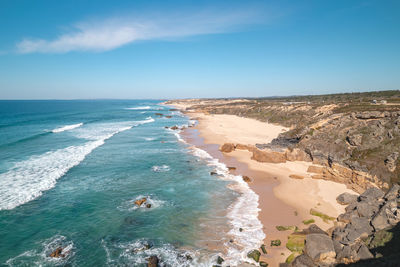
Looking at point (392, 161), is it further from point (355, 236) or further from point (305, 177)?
point (355, 236)

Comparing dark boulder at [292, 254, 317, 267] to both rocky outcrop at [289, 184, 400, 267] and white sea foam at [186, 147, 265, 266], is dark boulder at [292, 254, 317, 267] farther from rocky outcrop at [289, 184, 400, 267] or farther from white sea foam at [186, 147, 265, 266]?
white sea foam at [186, 147, 265, 266]

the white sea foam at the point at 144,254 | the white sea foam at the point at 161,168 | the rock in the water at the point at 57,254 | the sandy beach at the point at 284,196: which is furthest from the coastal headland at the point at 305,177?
the rock in the water at the point at 57,254

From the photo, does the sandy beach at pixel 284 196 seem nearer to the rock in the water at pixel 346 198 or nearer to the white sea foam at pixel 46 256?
the rock in the water at pixel 346 198

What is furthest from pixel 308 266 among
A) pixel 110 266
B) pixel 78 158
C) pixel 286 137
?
pixel 78 158

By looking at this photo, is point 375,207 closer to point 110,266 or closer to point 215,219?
point 215,219

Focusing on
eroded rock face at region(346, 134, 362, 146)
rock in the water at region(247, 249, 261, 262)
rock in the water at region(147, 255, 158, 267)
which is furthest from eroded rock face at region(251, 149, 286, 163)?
rock in the water at region(147, 255, 158, 267)
